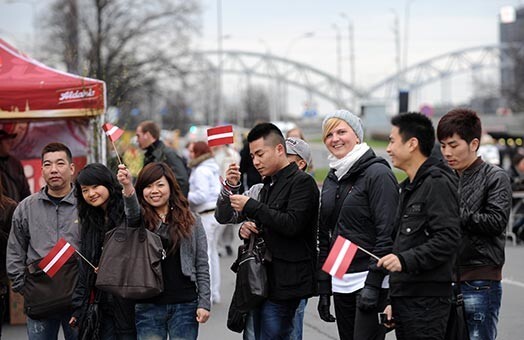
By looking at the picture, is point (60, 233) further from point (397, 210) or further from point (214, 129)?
point (397, 210)

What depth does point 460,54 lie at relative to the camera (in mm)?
173875

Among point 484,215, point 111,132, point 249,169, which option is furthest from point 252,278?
point 249,169

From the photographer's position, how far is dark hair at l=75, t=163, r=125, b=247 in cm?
638

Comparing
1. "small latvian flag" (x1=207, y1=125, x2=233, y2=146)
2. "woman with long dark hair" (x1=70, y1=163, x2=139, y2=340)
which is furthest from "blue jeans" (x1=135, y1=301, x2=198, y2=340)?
"small latvian flag" (x1=207, y1=125, x2=233, y2=146)

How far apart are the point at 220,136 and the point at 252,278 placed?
3.81 feet

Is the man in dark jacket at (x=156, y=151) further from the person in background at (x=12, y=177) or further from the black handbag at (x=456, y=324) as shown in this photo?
the black handbag at (x=456, y=324)

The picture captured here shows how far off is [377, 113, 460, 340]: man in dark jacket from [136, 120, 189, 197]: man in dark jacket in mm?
5968

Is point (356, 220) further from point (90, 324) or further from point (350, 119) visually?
point (90, 324)

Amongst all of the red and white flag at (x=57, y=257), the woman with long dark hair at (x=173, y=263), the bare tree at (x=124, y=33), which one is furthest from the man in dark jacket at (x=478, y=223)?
the bare tree at (x=124, y=33)

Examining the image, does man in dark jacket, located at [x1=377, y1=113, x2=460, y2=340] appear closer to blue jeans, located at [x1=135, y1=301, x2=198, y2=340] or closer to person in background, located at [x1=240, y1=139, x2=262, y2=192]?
blue jeans, located at [x1=135, y1=301, x2=198, y2=340]

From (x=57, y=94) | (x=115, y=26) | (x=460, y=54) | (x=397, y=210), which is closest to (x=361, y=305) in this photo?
(x=397, y=210)

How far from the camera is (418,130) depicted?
5090mm

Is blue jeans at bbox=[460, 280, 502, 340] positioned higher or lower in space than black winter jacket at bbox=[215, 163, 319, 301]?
lower

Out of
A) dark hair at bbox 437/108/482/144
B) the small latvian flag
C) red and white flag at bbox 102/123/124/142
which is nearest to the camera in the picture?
dark hair at bbox 437/108/482/144
